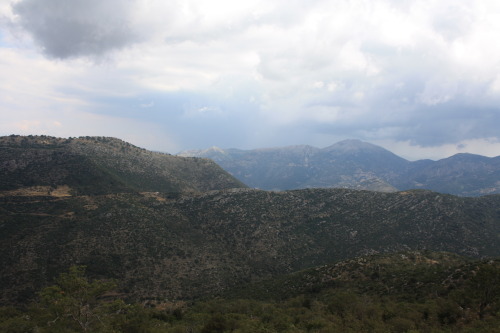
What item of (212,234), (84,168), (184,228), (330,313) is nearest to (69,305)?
(330,313)

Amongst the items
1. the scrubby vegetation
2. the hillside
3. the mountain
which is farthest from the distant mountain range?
the scrubby vegetation

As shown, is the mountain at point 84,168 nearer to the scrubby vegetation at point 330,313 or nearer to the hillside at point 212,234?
the hillside at point 212,234

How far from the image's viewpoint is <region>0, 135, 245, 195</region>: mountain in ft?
404

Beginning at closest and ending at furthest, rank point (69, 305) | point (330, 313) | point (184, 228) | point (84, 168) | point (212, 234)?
point (69, 305) < point (330, 313) < point (184, 228) < point (212, 234) < point (84, 168)

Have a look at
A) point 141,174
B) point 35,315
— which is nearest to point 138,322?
point 35,315

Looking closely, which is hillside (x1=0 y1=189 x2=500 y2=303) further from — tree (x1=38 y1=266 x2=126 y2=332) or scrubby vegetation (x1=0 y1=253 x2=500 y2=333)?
tree (x1=38 y1=266 x2=126 y2=332)

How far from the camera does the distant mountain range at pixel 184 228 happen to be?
7781 centimetres

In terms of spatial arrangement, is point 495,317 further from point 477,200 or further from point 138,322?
point 477,200

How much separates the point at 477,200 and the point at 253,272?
361ft

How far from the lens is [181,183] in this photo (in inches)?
6821

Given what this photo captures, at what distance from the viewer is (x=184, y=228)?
346 ft

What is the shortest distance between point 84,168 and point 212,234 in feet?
238

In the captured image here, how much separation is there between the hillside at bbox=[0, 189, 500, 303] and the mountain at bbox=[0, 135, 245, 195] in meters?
16.9

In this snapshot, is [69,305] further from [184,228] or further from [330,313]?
[184,228]
